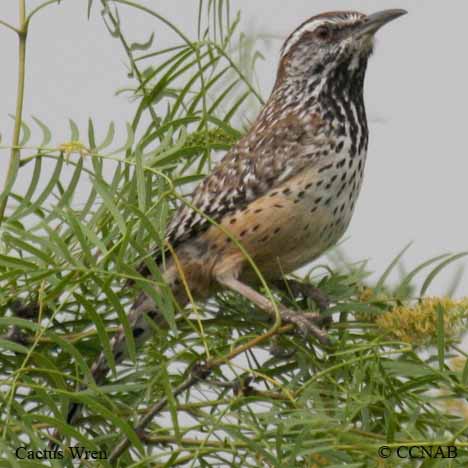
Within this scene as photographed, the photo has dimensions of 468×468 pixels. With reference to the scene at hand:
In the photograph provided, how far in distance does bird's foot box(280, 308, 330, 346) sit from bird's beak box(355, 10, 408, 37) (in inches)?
41.8

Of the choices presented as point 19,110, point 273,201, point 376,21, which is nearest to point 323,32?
point 376,21

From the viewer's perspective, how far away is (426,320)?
2.13 m

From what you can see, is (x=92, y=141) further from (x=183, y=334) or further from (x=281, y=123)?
(x=281, y=123)

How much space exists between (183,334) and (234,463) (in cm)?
48

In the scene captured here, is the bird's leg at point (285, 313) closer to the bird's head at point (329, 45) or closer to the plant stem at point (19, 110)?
the plant stem at point (19, 110)

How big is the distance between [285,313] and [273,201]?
21.3 inches

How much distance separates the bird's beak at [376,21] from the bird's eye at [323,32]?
106mm

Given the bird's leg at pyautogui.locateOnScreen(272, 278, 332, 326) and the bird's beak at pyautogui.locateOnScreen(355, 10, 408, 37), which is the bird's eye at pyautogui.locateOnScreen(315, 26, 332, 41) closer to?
the bird's beak at pyautogui.locateOnScreen(355, 10, 408, 37)

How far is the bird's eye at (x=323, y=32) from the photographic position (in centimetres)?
364

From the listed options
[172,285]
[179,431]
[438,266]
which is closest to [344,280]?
[438,266]

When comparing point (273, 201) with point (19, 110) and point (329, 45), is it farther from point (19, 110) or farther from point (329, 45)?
point (19, 110)

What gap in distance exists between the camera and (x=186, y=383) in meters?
2.20

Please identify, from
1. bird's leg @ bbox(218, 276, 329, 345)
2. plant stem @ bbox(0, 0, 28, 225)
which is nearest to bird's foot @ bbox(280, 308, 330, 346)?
bird's leg @ bbox(218, 276, 329, 345)

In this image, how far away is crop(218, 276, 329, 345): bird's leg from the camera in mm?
2635
